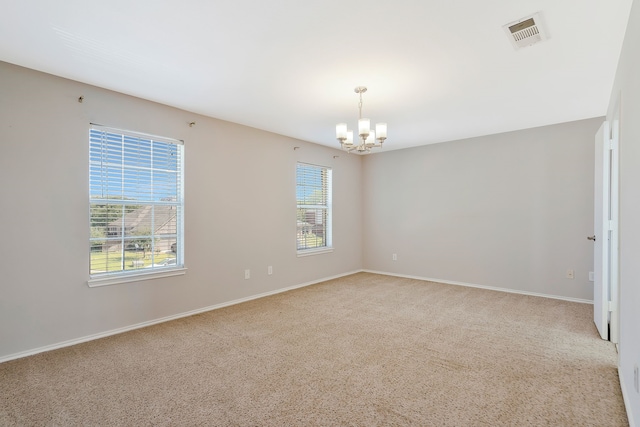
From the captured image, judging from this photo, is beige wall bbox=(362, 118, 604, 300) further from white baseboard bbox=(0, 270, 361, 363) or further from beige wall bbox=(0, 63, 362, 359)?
white baseboard bbox=(0, 270, 361, 363)

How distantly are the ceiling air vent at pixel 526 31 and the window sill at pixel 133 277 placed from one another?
12.6 ft

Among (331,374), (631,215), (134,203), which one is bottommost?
(331,374)

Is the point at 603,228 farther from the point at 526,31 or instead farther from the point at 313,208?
the point at 313,208

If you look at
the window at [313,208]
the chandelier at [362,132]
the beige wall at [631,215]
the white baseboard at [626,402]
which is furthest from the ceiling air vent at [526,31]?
the window at [313,208]

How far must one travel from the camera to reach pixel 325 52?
2471 mm

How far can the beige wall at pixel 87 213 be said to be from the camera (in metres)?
2.70

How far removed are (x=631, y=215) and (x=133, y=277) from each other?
13.4 ft

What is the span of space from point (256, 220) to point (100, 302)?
2.08 m

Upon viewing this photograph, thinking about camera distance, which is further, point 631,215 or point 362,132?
point 362,132

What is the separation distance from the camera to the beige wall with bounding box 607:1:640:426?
63.7 inches

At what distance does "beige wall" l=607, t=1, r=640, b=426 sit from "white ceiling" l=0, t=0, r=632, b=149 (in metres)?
0.42

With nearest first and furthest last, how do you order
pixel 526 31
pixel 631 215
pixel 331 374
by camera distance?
pixel 631 215, pixel 526 31, pixel 331 374

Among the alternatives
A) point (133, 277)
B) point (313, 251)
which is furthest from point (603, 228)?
point (133, 277)

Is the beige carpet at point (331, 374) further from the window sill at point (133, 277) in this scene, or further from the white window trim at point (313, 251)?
the white window trim at point (313, 251)
